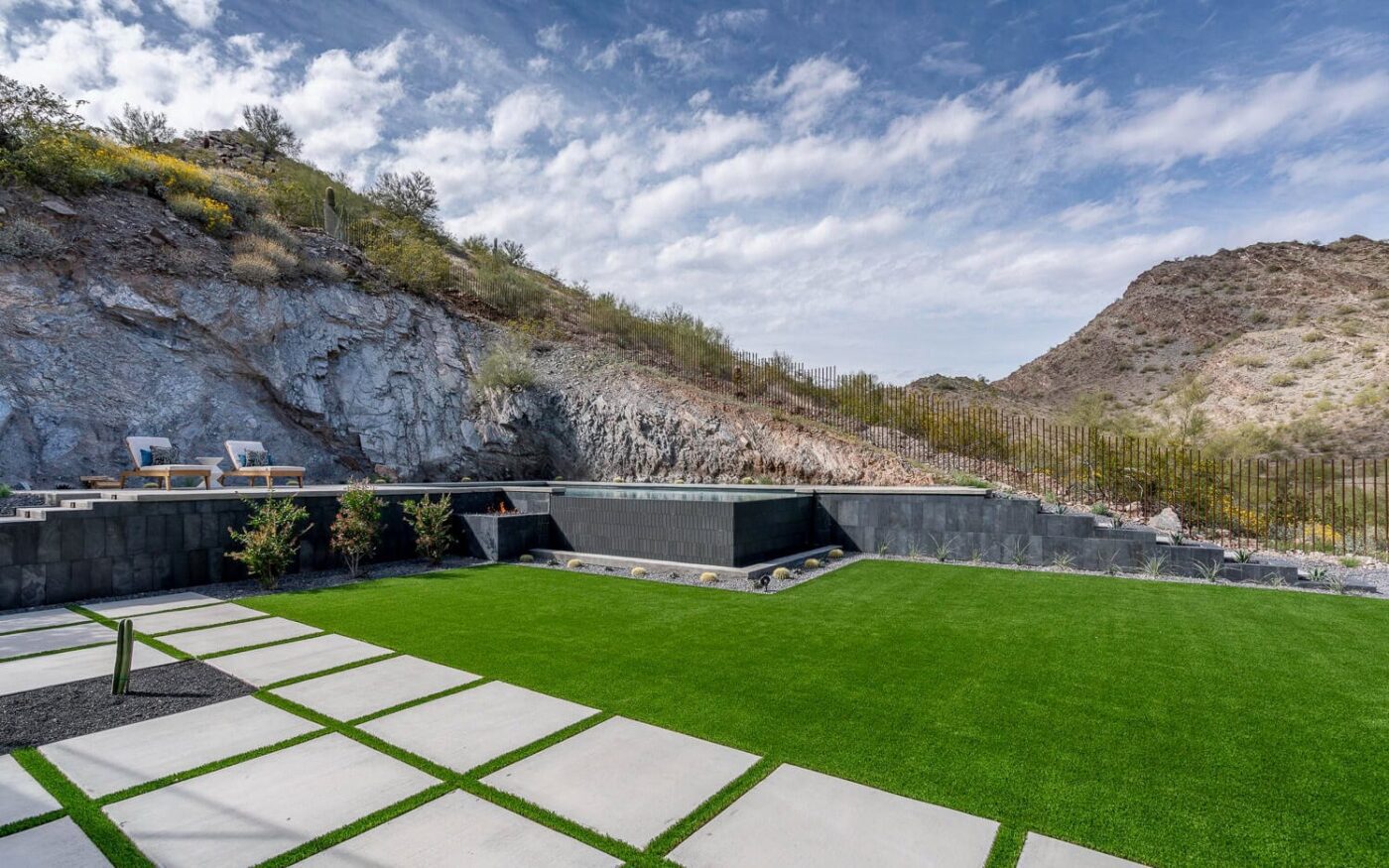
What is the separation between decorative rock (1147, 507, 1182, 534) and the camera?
813 cm

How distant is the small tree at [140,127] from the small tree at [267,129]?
252 cm

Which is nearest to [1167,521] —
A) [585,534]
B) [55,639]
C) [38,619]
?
[585,534]

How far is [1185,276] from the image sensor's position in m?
29.2

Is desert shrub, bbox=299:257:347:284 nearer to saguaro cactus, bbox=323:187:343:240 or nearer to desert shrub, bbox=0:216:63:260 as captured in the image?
saguaro cactus, bbox=323:187:343:240

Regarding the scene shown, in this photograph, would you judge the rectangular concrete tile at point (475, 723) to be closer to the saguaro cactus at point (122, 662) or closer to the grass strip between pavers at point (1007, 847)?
the saguaro cactus at point (122, 662)

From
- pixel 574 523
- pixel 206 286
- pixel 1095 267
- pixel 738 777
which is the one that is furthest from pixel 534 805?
pixel 1095 267

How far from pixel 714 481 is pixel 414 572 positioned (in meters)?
6.23

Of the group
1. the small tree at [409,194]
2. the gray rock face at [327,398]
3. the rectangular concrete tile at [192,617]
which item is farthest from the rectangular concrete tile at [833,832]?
the small tree at [409,194]

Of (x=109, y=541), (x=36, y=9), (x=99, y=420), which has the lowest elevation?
(x=109, y=541)

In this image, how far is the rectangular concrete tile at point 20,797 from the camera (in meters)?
2.08

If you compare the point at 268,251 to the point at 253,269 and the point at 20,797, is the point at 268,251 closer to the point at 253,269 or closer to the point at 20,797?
the point at 253,269

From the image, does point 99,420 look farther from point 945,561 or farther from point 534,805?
point 945,561

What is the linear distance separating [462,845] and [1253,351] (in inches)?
1218

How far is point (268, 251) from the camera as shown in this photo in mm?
12375
